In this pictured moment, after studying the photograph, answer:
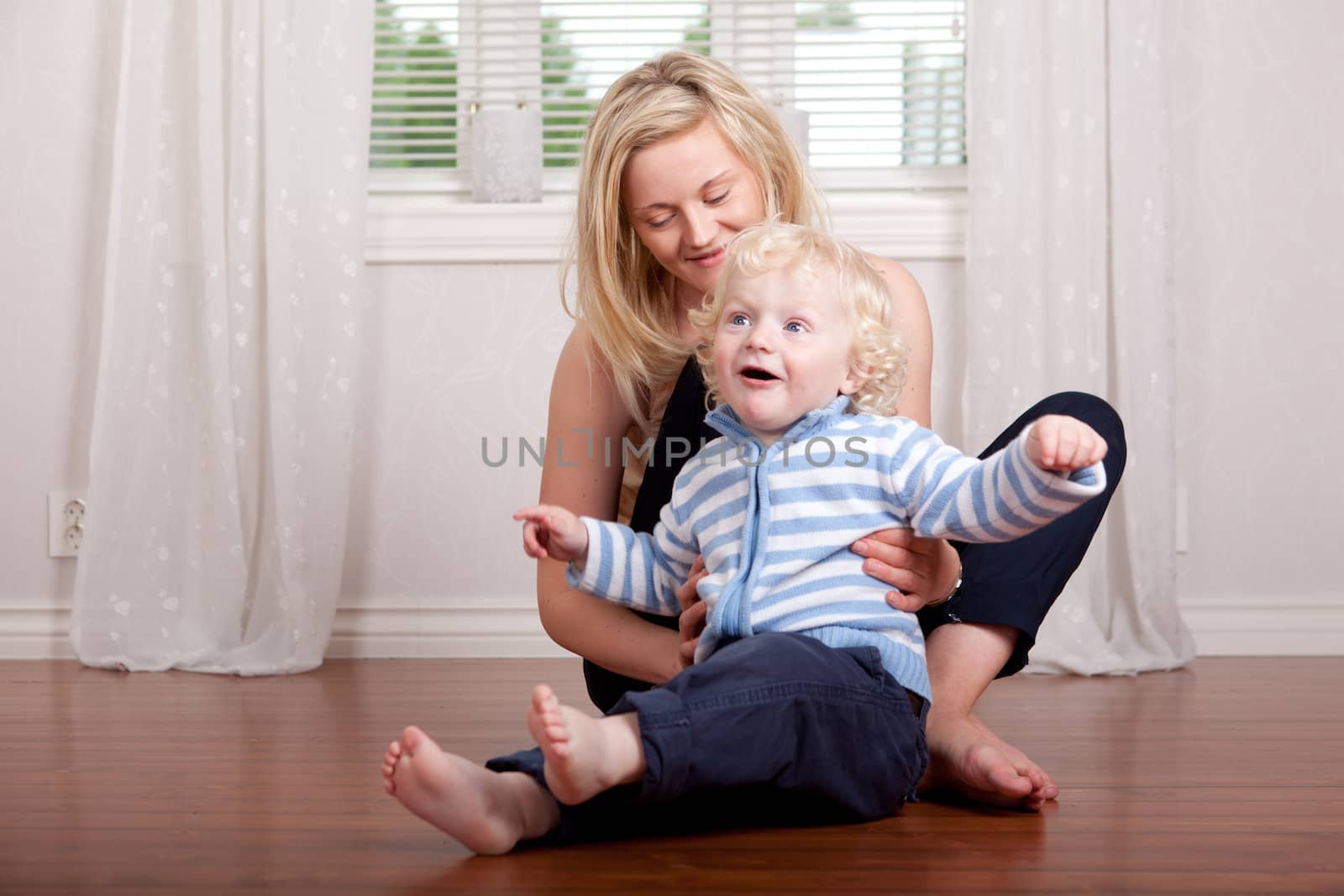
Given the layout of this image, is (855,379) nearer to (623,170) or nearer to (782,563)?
(782,563)

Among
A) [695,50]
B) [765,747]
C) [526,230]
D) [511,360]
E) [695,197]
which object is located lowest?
[765,747]

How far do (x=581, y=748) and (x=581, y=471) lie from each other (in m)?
0.61

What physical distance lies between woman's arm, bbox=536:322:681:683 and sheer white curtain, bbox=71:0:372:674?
85 cm

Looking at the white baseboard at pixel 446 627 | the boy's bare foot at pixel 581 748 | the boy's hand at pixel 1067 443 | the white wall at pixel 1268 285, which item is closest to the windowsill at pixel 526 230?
the white wall at pixel 1268 285

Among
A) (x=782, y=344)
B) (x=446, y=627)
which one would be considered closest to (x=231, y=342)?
(x=446, y=627)

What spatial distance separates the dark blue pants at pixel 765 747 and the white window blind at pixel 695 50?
161 cm

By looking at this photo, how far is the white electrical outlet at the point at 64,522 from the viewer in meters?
2.39

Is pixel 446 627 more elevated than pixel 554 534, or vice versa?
pixel 554 534

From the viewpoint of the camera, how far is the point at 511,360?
2.39m

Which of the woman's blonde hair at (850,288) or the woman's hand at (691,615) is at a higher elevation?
the woman's blonde hair at (850,288)

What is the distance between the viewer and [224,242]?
2.26 meters

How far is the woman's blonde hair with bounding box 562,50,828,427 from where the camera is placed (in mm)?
1453

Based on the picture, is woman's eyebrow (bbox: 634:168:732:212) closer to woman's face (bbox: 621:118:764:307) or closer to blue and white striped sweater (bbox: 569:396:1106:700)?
woman's face (bbox: 621:118:764:307)

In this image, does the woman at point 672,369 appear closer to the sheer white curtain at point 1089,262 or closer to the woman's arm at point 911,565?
the woman's arm at point 911,565
